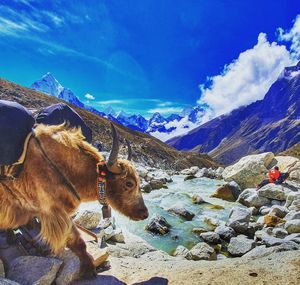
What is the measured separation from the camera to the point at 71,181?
5.29 meters

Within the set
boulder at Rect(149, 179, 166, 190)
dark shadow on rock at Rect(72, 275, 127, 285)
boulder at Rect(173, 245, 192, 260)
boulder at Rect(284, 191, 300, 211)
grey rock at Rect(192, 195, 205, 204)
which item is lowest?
dark shadow on rock at Rect(72, 275, 127, 285)

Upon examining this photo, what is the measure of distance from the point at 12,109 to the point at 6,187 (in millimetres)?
1075

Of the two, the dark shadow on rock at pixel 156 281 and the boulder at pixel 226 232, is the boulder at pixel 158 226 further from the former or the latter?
the dark shadow on rock at pixel 156 281

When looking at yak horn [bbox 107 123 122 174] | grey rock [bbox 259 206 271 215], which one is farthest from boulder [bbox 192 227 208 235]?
yak horn [bbox 107 123 122 174]

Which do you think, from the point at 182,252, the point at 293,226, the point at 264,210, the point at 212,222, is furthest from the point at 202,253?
the point at 264,210

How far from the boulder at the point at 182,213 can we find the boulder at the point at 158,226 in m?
1.94

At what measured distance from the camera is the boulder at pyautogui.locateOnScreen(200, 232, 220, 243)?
38.2 ft

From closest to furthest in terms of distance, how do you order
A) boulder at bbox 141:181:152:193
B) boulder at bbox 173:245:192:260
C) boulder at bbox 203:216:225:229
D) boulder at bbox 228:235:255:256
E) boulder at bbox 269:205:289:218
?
boulder at bbox 173:245:192:260 → boulder at bbox 228:235:255:256 → boulder at bbox 203:216:225:229 → boulder at bbox 269:205:289:218 → boulder at bbox 141:181:152:193

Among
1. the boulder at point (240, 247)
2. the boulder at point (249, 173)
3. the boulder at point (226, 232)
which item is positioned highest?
the boulder at point (249, 173)

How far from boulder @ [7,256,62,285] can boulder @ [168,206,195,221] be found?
32.2ft

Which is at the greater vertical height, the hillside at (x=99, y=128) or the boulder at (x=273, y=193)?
the hillside at (x=99, y=128)

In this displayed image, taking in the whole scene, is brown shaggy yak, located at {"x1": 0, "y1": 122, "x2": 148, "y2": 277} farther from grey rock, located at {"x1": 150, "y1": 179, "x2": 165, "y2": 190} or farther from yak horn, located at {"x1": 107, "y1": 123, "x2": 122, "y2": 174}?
grey rock, located at {"x1": 150, "y1": 179, "x2": 165, "y2": 190}

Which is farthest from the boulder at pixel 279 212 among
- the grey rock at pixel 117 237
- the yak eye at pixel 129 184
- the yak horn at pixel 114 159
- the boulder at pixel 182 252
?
the yak horn at pixel 114 159

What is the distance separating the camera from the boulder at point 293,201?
15157mm
